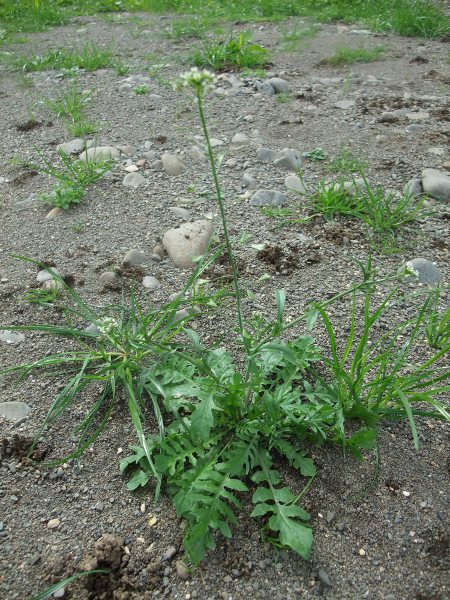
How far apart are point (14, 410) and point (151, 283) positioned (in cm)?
100

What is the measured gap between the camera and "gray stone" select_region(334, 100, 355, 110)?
16.0ft

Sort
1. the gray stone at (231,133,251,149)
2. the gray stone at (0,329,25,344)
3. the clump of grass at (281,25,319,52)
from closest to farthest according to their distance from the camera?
the gray stone at (0,329,25,344), the gray stone at (231,133,251,149), the clump of grass at (281,25,319,52)

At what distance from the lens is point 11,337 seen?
284 centimetres

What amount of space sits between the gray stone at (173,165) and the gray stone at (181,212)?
0.52m

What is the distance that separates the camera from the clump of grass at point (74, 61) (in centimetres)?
597

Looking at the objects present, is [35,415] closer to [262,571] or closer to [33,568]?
[33,568]

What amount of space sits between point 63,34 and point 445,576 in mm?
7595

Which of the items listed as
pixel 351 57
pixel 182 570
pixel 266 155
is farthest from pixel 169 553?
pixel 351 57

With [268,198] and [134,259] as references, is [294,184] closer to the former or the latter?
[268,198]

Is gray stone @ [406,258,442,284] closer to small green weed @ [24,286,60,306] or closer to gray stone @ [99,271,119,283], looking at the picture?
gray stone @ [99,271,119,283]

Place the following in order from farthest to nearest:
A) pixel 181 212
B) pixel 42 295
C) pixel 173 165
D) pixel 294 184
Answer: pixel 173 165 < pixel 294 184 < pixel 181 212 < pixel 42 295

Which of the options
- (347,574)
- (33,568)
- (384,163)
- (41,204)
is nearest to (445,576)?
(347,574)

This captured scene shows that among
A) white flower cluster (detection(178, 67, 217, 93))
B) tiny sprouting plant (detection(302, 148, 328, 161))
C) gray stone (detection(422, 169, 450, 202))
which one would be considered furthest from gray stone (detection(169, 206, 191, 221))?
white flower cluster (detection(178, 67, 217, 93))

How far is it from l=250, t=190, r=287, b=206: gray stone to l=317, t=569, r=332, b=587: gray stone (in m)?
2.34
